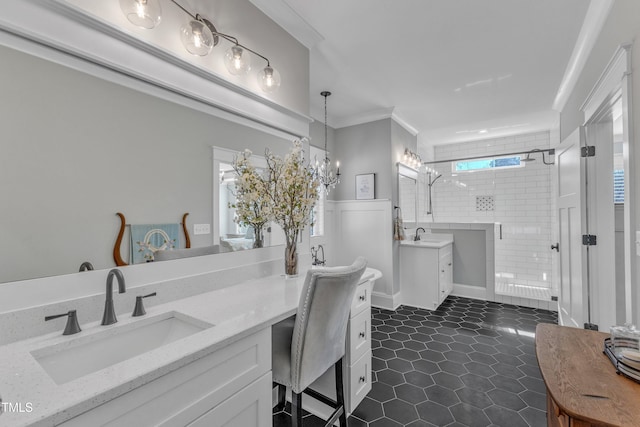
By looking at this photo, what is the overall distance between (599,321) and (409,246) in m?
2.03

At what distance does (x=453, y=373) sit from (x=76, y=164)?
273cm

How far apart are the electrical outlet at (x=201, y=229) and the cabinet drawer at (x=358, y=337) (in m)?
1.00

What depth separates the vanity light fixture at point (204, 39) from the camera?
4.18 feet

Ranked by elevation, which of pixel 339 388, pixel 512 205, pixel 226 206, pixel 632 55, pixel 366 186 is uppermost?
pixel 632 55

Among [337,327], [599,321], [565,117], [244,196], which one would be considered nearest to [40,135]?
[244,196]

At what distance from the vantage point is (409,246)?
4.00 meters

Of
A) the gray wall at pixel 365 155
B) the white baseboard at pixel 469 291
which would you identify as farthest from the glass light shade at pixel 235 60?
the white baseboard at pixel 469 291

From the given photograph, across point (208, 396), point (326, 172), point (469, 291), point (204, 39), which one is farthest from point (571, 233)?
point (204, 39)

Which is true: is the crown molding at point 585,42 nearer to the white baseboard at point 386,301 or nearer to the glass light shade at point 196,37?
the glass light shade at point 196,37

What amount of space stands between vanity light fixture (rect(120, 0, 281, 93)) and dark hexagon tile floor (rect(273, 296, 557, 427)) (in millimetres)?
2190

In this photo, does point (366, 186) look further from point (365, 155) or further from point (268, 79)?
point (268, 79)

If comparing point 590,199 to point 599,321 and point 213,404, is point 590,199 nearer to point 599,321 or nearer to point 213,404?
point 599,321

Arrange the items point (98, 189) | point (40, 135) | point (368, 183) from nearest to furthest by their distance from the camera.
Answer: point (40, 135), point (98, 189), point (368, 183)

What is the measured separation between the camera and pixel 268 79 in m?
1.92
